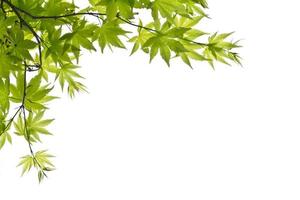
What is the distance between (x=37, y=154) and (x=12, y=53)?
0.46 meters

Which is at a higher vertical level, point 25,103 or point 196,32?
point 196,32

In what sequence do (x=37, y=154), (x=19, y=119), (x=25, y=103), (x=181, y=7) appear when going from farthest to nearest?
(x=37, y=154)
(x=19, y=119)
(x=25, y=103)
(x=181, y=7)

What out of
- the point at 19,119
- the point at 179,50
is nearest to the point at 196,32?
the point at 179,50

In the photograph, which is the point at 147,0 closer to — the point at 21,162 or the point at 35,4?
the point at 35,4

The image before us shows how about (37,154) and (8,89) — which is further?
(37,154)

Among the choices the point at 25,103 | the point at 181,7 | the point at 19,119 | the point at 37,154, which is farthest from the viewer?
the point at 37,154

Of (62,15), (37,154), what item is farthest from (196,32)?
(37,154)

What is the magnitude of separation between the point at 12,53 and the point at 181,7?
1.10 ft

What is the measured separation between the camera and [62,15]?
0.83 m

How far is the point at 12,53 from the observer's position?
824 millimetres

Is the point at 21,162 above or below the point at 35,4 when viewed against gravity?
below

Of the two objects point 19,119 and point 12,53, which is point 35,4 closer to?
point 12,53

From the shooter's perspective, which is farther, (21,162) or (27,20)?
(21,162)

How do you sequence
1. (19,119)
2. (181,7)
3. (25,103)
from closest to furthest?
→ (181,7), (25,103), (19,119)
